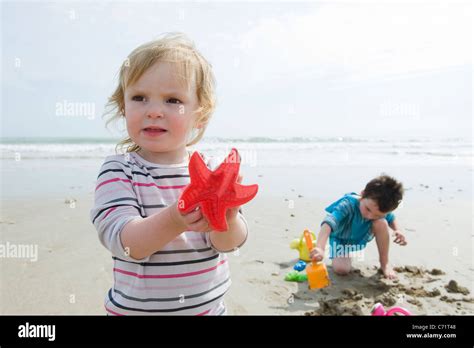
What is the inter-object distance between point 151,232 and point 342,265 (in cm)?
314

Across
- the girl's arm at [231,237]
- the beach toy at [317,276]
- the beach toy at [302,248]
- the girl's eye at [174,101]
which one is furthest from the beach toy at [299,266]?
the girl's eye at [174,101]

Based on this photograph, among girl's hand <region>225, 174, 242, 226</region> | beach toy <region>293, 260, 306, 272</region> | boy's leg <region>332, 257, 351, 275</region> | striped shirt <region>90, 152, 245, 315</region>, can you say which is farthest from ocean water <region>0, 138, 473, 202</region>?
girl's hand <region>225, 174, 242, 226</region>

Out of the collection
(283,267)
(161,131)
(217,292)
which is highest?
(161,131)

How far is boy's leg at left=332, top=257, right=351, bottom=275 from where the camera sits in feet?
14.2

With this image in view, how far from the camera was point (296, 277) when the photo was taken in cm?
404

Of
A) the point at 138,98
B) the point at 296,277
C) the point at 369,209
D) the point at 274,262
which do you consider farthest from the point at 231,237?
the point at 369,209

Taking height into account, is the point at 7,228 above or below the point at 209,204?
below

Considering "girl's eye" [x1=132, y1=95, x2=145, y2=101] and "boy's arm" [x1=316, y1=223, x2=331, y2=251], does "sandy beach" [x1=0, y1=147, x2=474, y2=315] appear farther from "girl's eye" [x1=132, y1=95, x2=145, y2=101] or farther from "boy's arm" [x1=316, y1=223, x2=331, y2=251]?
"girl's eye" [x1=132, y1=95, x2=145, y2=101]

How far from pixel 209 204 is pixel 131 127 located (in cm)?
64

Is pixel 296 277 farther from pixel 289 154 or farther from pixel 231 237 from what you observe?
pixel 289 154

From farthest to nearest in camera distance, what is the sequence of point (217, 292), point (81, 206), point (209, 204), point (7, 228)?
point (81, 206)
point (7, 228)
point (217, 292)
point (209, 204)
